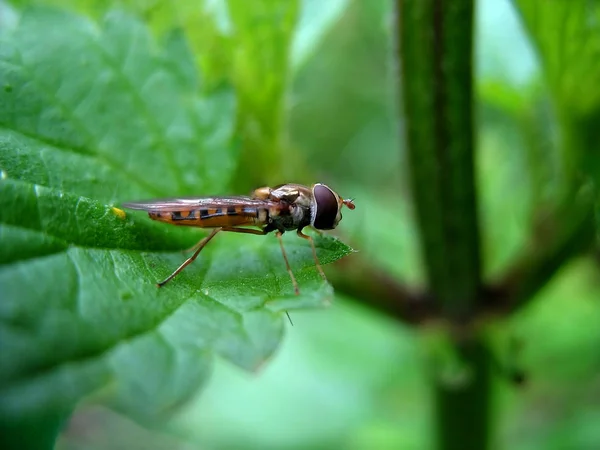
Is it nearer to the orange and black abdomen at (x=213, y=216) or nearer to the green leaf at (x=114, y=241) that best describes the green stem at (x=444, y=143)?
the green leaf at (x=114, y=241)

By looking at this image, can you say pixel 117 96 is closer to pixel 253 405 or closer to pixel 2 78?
pixel 2 78

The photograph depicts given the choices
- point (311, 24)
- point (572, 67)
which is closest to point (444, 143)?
point (572, 67)

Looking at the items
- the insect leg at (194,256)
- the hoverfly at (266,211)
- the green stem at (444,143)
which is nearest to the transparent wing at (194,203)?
the hoverfly at (266,211)

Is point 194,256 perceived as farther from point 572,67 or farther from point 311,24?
point 572,67

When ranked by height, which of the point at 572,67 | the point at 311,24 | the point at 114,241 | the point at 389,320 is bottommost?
the point at 114,241

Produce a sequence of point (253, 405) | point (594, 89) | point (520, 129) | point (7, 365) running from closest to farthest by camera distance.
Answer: point (7, 365) < point (594, 89) < point (520, 129) < point (253, 405)

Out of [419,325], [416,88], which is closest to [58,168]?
[416,88]
